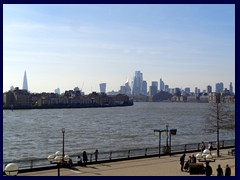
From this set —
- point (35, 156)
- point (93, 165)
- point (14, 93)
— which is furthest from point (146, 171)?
point (14, 93)

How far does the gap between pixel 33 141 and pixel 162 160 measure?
22134mm

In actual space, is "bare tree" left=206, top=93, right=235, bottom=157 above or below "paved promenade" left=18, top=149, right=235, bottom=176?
above

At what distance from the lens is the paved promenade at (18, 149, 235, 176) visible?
14906 millimetres

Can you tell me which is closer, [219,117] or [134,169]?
[134,169]

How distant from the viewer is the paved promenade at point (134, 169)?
14.9m

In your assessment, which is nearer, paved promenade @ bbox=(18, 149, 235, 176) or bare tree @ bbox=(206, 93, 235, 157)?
paved promenade @ bbox=(18, 149, 235, 176)

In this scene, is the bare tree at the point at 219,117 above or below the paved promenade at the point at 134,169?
above

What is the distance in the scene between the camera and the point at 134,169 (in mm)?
15977

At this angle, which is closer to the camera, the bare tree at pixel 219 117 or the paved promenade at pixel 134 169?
the paved promenade at pixel 134 169

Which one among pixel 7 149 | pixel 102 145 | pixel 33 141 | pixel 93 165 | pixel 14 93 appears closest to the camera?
pixel 93 165

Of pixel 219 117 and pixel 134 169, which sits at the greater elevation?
pixel 219 117
